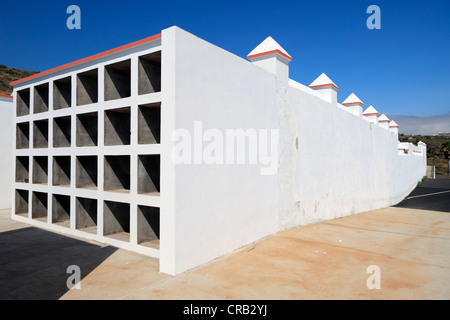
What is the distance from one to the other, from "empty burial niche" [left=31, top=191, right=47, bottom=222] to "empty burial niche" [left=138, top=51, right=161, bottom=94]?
5711 mm

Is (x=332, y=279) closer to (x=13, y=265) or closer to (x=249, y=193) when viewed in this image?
(x=249, y=193)

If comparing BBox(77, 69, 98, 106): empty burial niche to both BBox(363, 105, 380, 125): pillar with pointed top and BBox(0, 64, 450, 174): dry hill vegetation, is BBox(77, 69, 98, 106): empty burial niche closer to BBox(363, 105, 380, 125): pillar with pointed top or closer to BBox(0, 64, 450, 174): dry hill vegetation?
BBox(363, 105, 380, 125): pillar with pointed top

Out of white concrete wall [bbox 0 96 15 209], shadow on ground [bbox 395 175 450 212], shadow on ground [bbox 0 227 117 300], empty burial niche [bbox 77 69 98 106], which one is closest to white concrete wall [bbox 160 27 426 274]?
shadow on ground [bbox 0 227 117 300]

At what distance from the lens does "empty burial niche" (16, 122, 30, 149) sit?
1005 cm

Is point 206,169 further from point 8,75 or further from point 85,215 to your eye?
point 8,75

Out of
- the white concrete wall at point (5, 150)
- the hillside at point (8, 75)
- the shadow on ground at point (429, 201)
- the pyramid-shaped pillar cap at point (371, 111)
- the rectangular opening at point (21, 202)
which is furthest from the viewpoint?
the hillside at point (8, 75)

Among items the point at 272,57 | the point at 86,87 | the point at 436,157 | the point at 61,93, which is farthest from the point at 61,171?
the point at 436,157

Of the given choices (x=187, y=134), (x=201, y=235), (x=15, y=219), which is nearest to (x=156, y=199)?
(x=201, y=235)

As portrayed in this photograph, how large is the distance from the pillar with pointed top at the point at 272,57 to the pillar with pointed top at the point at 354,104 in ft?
22.8

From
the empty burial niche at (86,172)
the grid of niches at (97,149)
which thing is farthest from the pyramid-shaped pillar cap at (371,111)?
the empty burial niche at (86,172)

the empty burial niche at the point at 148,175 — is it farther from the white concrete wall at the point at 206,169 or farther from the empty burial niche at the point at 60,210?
the empty burial niche at the point at 60,210

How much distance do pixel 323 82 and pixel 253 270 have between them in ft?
27.8

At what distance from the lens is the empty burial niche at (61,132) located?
8677 mm

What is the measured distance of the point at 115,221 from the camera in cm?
746
